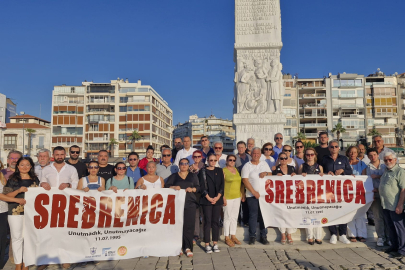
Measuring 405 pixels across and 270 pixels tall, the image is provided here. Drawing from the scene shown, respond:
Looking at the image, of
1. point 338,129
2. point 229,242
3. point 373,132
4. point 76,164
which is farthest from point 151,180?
point 373,132

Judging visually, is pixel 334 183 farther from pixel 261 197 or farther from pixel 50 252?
pixel 50 252

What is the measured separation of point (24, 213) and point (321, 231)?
5.78 meters

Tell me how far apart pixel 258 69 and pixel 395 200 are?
7903 millimetres

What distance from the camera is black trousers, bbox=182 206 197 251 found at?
577cm

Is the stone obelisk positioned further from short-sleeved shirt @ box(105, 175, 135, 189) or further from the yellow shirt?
short-sleeved shirt @ box(105, 175, 135, 189)

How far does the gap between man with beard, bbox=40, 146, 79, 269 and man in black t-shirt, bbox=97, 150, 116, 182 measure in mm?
535

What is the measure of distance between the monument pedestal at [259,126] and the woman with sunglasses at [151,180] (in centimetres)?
683

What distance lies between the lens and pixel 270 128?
1224 centimetres

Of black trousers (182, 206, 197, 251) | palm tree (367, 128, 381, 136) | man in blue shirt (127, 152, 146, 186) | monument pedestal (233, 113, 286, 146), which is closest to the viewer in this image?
black trousers (182, 206, 197, 251)

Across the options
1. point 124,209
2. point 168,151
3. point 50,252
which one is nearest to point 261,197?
point 168,151

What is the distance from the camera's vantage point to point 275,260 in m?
5.35

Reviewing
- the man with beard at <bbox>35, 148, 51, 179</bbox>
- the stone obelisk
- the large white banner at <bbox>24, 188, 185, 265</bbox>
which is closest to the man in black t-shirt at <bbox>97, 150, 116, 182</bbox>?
the large white banner at <bbox>24, 188, 185, 265</bbox>

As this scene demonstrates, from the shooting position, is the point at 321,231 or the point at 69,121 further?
the point at 69,121

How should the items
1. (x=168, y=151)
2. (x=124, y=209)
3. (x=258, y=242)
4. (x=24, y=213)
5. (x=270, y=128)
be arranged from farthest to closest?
1. (x=270, y=128)
2. (x=168, y=151)
3. (x=258, y=242)
4. (x=124, y=209)
5. (x=24, y=213)
